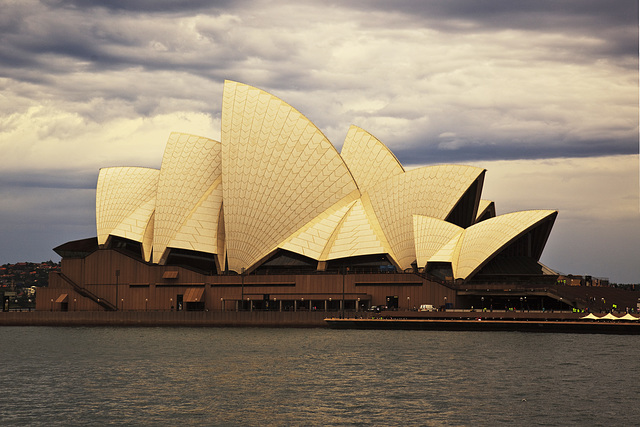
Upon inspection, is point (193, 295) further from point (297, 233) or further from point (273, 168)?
point (273, 168)

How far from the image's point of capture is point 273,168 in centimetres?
8062

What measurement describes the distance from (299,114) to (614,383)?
1884 inches

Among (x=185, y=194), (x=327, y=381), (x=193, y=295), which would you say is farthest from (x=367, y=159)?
(x=327, y=381)

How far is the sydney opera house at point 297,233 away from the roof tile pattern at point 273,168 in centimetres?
11

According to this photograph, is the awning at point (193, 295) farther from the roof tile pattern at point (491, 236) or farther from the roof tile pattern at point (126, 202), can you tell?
the roof tile pattern at point (491, 236)

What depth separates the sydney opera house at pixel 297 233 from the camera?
78500mm

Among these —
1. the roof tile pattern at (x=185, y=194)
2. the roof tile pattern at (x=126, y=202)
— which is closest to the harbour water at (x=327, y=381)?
the roof tile pattern at (x=185, y=194)

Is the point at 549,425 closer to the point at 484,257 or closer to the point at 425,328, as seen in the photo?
the point at 425,328

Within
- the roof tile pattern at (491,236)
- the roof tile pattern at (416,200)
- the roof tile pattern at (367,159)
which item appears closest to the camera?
the roof tile pattern at (491,236)

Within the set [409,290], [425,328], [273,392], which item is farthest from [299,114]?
[273,392]

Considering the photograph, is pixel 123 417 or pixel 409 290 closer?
pixel 123 417

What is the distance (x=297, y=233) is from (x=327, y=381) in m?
42.6

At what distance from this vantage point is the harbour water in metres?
32.1

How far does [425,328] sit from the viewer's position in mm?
69250
